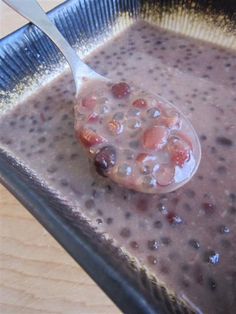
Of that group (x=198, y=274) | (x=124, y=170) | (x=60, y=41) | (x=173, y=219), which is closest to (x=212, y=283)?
(x=198, y=274)

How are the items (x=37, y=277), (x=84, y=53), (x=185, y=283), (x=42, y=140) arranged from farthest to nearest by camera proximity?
1. (x=84, y=53)
2. (x=42, y=140)
3. (x=37, y=277)
4. (x=185, y=283)

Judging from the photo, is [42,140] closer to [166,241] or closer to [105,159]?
[105,159]

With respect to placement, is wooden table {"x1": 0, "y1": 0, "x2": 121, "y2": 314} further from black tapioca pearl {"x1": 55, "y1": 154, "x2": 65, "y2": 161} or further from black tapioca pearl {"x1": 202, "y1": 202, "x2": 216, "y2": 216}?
black tapioca pearl {"x1": 202, "y1": 202, "x2": 216, "y2": 216}

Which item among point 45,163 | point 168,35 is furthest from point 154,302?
point 168,35

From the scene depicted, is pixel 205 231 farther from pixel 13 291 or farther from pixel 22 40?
pixel 22 40

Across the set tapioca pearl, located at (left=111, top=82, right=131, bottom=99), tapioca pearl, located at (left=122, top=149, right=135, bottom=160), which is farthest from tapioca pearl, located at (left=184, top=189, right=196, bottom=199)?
tapioca pearl, located at (left=111, top=82, right=131, bottom=99)

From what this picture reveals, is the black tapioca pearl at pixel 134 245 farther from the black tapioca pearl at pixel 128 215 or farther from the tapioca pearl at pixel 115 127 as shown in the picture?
the tapioca pearl at pixel 115 127
